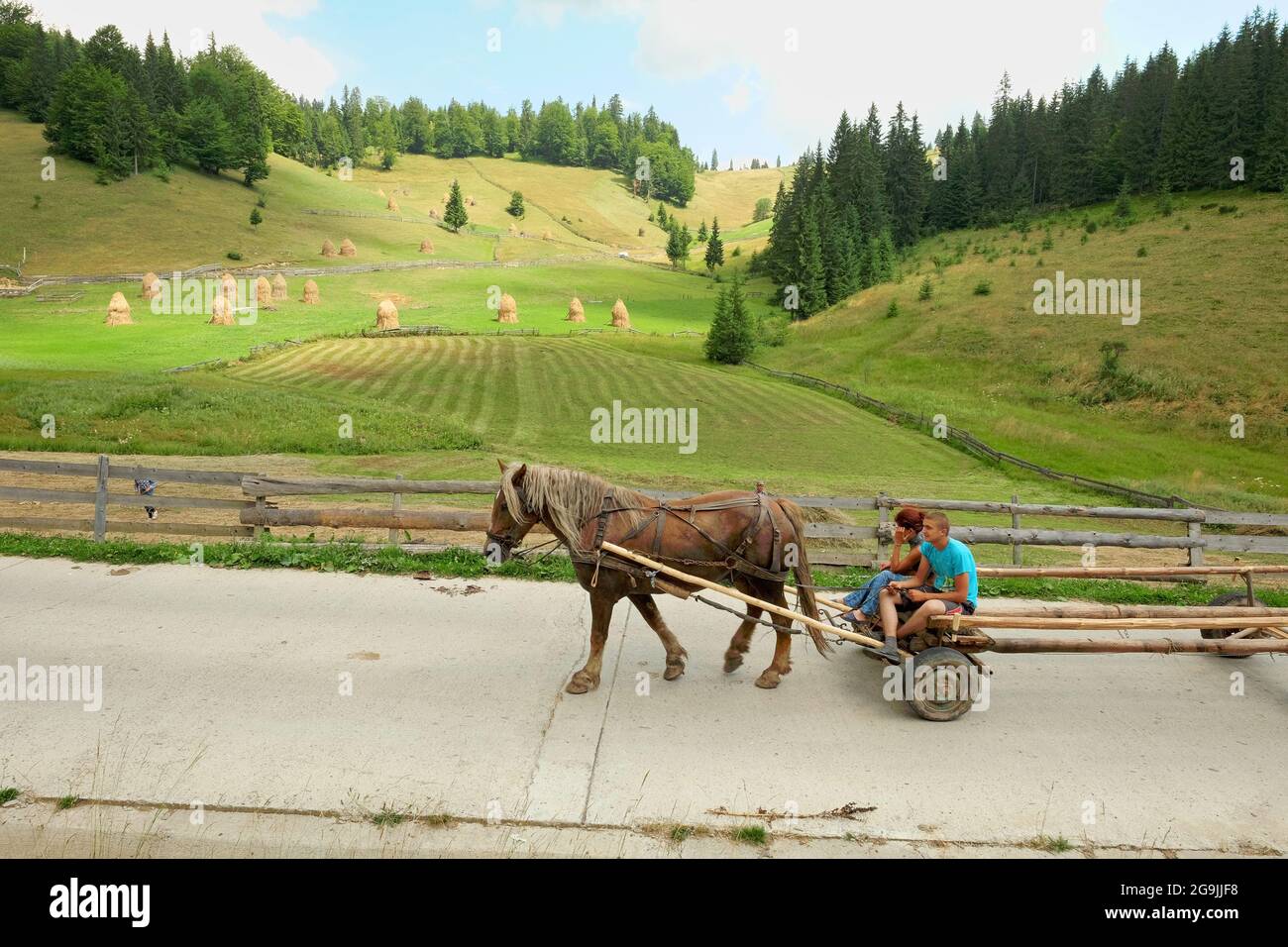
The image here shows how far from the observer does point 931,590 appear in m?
7.31

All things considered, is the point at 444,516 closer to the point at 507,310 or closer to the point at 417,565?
the point at 417,565

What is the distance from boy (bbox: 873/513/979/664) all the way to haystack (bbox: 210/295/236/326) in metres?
56.8

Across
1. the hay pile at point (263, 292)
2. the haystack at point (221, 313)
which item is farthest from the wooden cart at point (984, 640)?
the hay pile at point (263, 292)

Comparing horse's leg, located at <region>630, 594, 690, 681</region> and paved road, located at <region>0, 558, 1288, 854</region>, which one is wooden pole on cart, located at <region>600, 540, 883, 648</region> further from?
paved road, located at <region>0, 558, 1288, 854</region>

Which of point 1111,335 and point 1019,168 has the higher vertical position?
point 1019,168

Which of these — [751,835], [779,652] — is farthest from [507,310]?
[751,835]

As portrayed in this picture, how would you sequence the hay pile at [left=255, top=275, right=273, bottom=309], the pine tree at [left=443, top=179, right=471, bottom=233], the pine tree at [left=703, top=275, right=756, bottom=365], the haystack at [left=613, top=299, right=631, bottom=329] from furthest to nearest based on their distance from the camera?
the pine tree at [left=443, top=179, right=471, bottom=233], the haystack at [left=613, top=299, right=631, bottom=329], the hay pile at [left=255, top=275, right=273, bottom=309], the pine tree at [left=703, top=275, right=756, bottom=365]

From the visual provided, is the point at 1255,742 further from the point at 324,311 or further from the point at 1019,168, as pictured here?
the point at 1019,168

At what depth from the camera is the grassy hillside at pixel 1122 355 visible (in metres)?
32.6

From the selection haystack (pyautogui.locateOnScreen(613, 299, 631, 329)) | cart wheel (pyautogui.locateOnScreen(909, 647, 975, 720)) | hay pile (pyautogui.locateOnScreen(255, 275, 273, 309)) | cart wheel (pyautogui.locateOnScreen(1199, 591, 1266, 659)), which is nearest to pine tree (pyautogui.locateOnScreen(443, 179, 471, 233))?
hay pile (pyautogui.locateOnScreen(255, 275, 273, 309))

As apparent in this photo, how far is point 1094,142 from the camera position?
8550 cm

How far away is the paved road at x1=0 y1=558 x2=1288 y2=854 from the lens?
17.6 feet
